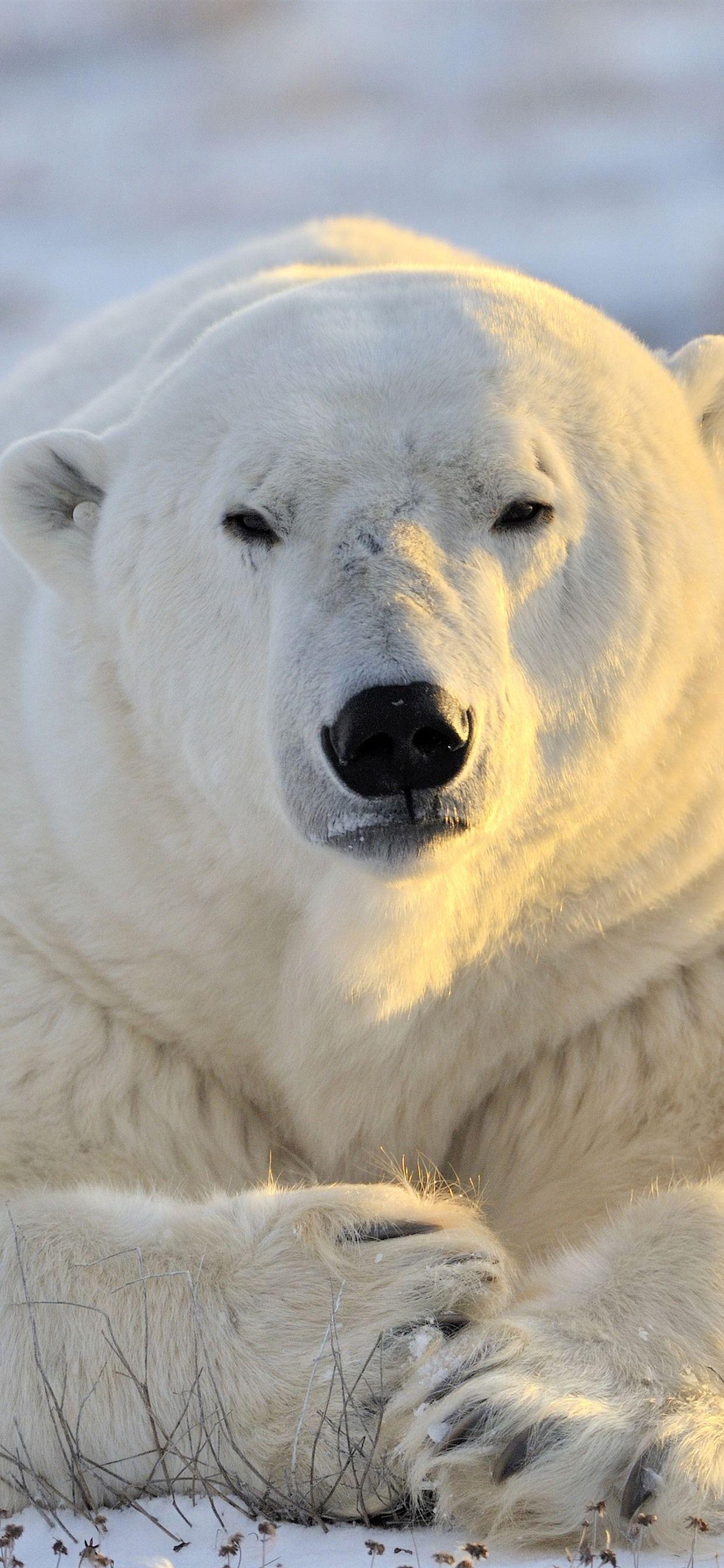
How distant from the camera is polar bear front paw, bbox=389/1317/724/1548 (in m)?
1.83

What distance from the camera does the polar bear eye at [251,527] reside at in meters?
2.44

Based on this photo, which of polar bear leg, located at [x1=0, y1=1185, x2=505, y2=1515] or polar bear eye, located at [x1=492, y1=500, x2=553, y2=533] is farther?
polar bear eye, located at [x1=492, y1=500, x2=553, y2=533]

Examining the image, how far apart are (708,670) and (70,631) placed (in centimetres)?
109

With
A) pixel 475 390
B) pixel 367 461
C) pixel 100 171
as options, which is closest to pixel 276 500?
pixel 367 461

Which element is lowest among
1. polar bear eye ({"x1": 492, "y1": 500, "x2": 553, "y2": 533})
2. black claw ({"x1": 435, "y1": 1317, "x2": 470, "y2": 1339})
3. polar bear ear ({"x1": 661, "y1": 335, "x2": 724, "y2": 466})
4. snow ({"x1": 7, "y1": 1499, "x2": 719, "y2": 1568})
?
snow ({"x1": 7, "y1": 1499, "x2": 719, "y2": 1568})

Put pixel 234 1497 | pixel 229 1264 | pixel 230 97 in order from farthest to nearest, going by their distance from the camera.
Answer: pixel 230 97 < pixel 229 1264 < pixel 234 1497

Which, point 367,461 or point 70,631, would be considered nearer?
point 367,461

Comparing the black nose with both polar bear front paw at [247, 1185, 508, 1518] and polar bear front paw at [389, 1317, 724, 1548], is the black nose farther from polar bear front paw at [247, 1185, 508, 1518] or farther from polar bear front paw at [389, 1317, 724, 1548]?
polar bear front paw at [389, 1317, 724, 1548]

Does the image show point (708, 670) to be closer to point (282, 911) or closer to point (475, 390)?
point (475, 390)

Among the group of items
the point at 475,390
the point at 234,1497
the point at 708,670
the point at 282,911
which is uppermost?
the point at 475,390

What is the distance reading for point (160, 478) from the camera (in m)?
2.67

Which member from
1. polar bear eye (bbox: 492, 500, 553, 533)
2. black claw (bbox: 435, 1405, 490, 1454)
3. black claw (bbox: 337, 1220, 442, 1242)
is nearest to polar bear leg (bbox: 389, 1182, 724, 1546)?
black claw (bbox: 435, 1405, 490, 1454)

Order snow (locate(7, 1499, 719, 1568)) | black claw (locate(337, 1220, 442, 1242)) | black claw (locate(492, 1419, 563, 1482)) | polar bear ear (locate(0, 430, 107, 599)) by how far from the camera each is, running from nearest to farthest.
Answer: snow (locate(7, 1499, 719, 1568)) → black claw (locate(492, 1419, 563, 1482)) → black claw (locate(337, 1220, 442, 1242)) → polar bear ear (locate(0, 430, 107, 599))

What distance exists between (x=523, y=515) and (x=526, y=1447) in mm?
1267
